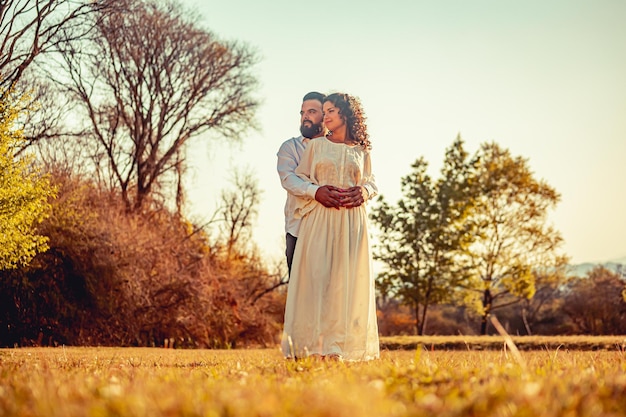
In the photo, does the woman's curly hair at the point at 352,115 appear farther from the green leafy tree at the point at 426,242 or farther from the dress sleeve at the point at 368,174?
the green leafy tree at the point at 426,242

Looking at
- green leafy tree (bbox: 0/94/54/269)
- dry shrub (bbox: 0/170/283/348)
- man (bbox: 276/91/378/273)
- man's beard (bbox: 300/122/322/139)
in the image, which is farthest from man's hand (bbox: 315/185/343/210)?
dry shrub (bbox: 0/170/283/348)

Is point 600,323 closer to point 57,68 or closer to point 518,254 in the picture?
point 518,254

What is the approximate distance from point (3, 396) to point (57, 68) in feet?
75.1

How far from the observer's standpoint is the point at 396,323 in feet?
133

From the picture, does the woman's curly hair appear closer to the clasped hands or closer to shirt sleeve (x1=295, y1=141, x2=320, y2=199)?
shirt sleeve (x1=295, y1=141, x2=320, y2=199)

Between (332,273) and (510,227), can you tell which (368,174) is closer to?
(332,273)

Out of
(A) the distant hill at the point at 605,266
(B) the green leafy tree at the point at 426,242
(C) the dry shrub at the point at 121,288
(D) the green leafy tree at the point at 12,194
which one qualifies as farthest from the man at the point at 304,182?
(A) the distant hill at the point at 605,266

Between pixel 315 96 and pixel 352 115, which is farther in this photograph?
pixel 315 96

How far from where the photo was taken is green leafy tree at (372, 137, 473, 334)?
28781 millimetres

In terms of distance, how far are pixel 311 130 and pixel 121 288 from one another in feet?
34.9

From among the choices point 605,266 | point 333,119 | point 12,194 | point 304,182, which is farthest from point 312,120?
point 605,266

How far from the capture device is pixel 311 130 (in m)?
8.13

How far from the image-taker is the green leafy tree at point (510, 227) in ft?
103

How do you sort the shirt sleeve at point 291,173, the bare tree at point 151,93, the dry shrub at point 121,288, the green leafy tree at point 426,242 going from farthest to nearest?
the green leafy tree at point 426,242, the bare tree at point 151,93, the dry shrub at point 121,288, the shirt sleeve at point 291,173
